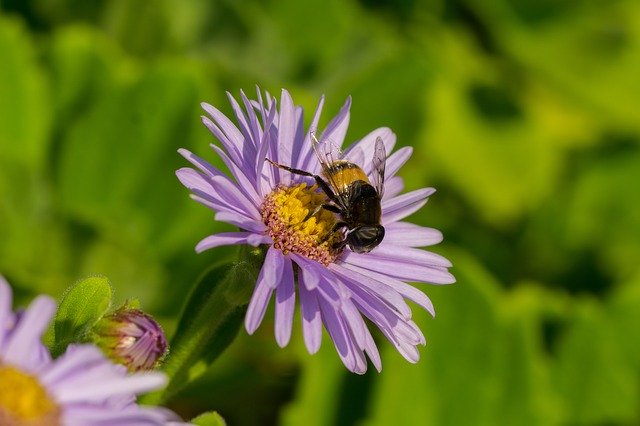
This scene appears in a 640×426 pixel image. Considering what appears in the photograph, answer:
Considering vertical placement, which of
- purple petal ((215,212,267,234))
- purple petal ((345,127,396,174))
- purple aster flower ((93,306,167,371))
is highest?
purple petal ((345,127,396,174))

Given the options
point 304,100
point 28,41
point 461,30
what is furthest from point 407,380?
point 461,30

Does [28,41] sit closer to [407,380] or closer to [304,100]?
[304,100]

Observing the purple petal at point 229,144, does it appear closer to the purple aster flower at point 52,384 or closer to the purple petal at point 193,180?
the purple petal at point 193,180

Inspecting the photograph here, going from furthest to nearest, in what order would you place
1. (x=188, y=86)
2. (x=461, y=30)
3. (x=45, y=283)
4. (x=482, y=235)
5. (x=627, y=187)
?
(x=461, y=30), (x=627, y=187), (x=482, y=235), (x=188, y=86), (x=45, y=283)

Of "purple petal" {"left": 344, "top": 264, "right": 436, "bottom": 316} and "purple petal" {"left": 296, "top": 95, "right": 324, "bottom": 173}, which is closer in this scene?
"purple petal" {"left": 344, "top": 264, "right": 436, "bottom": 316}

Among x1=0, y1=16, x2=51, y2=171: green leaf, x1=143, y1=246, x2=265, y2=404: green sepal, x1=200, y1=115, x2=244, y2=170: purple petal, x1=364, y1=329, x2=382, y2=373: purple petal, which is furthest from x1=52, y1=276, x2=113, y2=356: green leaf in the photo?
x1=0, y1=16, x2=51, y2=171: green leaf

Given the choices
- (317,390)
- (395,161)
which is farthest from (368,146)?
(317,390)

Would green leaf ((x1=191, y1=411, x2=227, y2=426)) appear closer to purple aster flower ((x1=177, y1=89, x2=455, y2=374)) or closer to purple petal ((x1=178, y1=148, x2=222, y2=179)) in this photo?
purple aster flower ((x1=177, y1=89, x2=455, y2=374))
